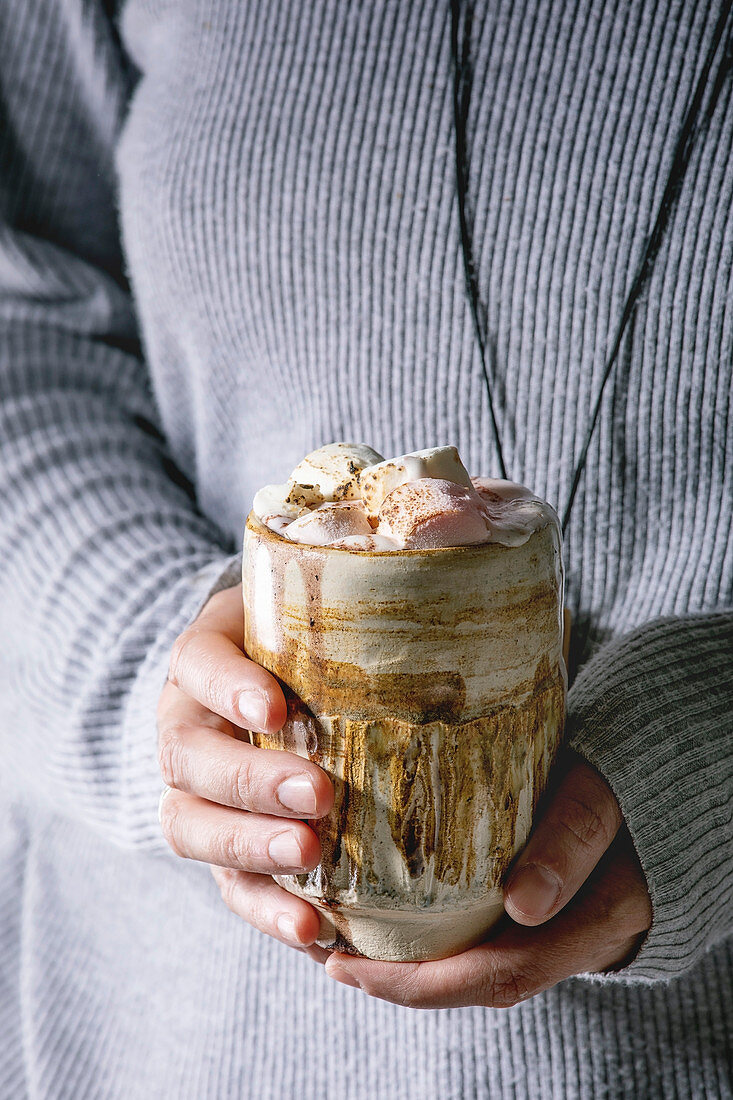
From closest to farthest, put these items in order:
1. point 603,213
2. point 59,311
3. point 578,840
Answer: point 578,840 → point 603,213 → point 59,311

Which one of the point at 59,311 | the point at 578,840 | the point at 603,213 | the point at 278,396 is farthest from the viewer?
the point at 59,311

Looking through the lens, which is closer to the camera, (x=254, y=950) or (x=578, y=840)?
(x=578, y=840)

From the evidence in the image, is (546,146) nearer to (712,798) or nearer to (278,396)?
(278,396)

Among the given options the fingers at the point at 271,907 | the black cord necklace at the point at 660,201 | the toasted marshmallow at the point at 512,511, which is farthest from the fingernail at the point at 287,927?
the black cord necklace at the point at 660,201

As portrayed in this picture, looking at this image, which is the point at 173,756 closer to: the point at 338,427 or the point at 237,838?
the point at 237,838

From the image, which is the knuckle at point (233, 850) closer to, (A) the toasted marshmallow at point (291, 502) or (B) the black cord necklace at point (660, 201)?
(A) the toasted marshmallow at point (291, 502)

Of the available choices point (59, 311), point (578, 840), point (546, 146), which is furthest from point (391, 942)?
point (59, 311)

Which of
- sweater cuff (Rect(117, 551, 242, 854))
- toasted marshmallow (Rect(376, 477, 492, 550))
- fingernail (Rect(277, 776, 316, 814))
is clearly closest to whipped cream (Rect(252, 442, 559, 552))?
toasted marshmallow (Rect(376, 477, 492, 550))
